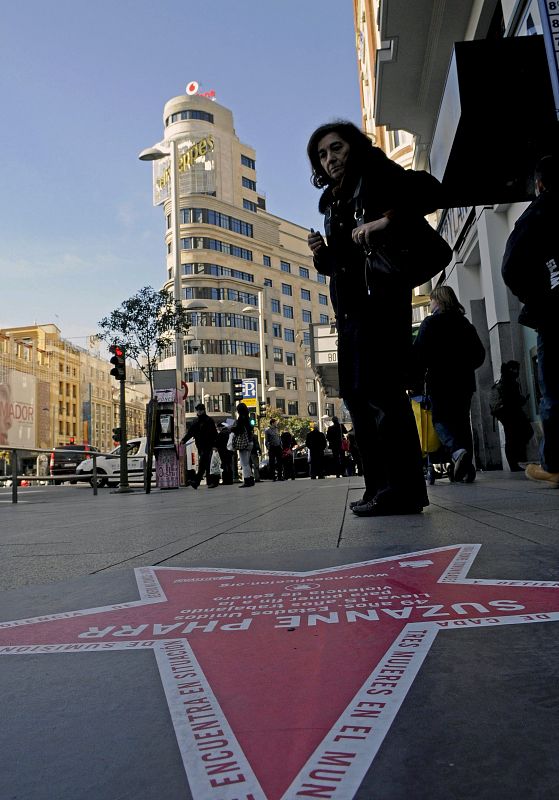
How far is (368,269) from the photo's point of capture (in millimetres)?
3277

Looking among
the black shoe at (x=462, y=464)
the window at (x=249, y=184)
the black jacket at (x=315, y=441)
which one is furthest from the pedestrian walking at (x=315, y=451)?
the window at (x=249, y=184)

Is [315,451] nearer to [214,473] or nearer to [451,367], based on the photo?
[214,473]

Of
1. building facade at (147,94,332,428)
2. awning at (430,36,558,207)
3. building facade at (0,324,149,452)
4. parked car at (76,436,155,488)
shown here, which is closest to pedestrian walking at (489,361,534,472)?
awning at (430,36,558,207)

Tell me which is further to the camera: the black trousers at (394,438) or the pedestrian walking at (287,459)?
the pedestrian walking at (287,459)

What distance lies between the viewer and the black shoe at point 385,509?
3.54m

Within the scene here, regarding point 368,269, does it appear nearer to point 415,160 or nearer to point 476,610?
point 476,610

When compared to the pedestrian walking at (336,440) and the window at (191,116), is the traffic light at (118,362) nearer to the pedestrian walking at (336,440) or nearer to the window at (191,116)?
the pedestrian walking at (336,440)

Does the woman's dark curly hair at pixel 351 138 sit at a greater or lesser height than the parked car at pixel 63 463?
greater

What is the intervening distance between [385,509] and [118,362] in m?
13.8

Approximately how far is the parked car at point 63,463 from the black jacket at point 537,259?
6579 mm

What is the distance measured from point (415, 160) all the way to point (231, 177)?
58593 millimetres

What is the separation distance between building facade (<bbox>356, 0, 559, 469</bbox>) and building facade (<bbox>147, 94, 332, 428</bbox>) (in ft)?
150

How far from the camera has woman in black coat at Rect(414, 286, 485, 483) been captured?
6723 mm

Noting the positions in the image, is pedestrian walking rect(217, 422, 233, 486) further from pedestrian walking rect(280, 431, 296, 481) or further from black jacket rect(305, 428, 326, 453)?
pedestrian walking rect(280, 431, 296, 481)
